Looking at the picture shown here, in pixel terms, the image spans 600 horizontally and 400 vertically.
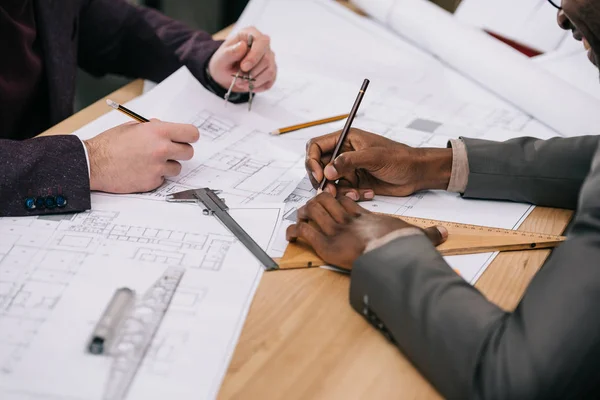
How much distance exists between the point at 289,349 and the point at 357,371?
0.30 ft

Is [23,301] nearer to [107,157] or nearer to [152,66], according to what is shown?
[107,157]

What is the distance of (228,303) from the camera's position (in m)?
0.91

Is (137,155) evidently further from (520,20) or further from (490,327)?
(520,20)

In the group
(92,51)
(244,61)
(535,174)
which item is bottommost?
(92,51)

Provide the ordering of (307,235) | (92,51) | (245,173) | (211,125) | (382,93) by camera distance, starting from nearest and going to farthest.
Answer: (307,235) → (245,173) → (211,125) → (382,93) → (92,51)

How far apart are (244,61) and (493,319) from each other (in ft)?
2.98

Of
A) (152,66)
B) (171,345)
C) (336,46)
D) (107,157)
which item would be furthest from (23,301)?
(336,46)

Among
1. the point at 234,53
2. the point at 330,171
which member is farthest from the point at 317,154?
the point at 234,53

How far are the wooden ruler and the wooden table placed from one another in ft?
0.07

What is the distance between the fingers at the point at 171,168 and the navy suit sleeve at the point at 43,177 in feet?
0.44

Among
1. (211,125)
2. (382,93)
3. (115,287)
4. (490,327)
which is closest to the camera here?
(490,327)

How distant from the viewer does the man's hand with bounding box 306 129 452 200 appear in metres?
1.17

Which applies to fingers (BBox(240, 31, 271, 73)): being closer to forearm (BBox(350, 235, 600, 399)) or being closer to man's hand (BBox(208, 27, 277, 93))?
man's hand (BBox(208, 27, 277, 93))

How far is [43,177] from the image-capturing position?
44.0 inches
